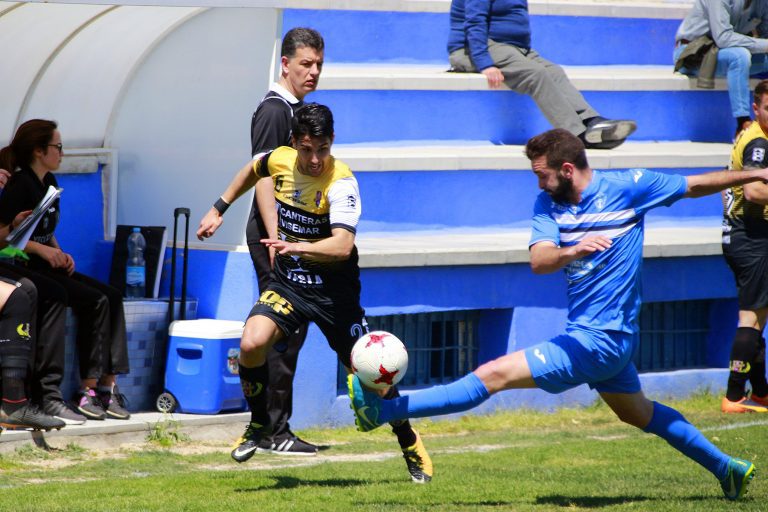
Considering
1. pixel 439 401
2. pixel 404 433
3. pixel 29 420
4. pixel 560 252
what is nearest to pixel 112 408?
pixel 29 420

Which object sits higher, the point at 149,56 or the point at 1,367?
the point at 149,56

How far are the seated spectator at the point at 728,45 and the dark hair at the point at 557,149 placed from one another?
7.00 meters

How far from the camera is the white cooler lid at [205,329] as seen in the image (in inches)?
402

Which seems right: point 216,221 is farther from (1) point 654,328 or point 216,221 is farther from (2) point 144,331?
(1) point 654,328

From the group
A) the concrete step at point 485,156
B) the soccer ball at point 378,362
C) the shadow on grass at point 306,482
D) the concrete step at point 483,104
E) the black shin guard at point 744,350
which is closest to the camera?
the soccer ball at point 378,362

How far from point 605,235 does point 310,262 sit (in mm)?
1723

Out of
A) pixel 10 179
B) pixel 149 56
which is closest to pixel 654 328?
pixel 149 56

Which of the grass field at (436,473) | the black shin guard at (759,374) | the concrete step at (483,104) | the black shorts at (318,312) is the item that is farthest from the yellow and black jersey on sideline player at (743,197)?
the black shorts at (318,312)

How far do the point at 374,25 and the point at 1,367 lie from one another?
6104mm

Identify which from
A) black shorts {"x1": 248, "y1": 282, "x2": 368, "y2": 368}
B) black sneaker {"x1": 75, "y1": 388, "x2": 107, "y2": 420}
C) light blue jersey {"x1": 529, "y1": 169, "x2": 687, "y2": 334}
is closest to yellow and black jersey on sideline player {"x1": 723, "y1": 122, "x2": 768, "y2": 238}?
light blue jersey {"x1": 529, "y1": 169, "x2": 687, "y2": 334}

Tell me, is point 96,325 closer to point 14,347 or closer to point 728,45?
point 14,347

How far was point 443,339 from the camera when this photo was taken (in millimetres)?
11523

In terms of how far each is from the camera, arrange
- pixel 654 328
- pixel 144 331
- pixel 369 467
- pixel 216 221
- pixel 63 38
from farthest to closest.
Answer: pixel 654 328 → pixel 63 38 → pixel 144 331 → pixel 369 467 → pixel 216 221

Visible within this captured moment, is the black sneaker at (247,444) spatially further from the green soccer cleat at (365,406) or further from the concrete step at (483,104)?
the concrete step at (483,104)
